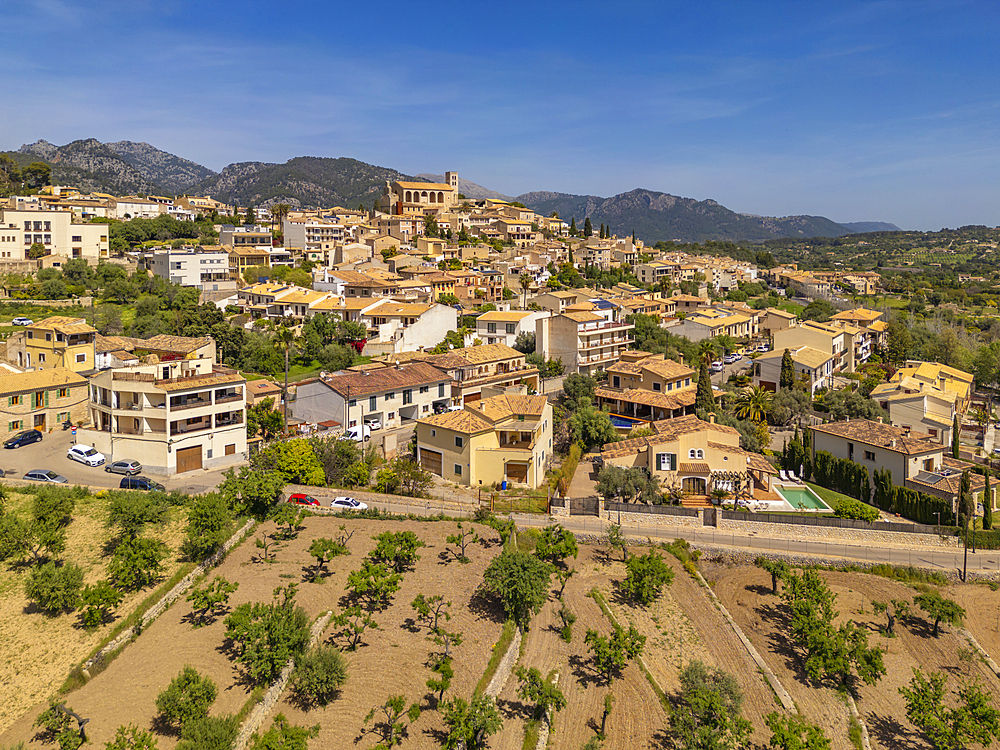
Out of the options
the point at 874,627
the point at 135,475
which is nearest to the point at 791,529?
the point at 874,627

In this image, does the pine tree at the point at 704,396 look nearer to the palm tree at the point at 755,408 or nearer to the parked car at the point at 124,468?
the palm tree at the point at 755,408

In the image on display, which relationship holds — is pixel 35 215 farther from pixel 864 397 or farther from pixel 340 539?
pixel 864 397

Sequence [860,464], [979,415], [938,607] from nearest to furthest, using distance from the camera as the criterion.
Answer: [938,607] < [860,464] < [979,415]

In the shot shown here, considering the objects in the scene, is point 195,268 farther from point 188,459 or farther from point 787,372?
point 787,372

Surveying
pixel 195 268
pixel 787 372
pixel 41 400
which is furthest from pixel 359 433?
pixel 195 268

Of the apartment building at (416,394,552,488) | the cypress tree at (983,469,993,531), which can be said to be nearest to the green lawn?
the cypress tree at (983,469,993,531)
